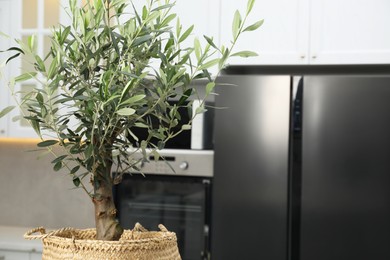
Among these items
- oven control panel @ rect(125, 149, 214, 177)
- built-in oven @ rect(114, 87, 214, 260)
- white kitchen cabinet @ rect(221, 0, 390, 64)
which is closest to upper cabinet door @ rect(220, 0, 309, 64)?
white kitchen cabinet @ rect(221, 0, 390, 64)

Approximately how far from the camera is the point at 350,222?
2.39m

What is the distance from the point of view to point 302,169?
2438 millimetres

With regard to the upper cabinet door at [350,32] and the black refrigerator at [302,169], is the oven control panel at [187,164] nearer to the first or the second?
the black refrigerator at [302,169]

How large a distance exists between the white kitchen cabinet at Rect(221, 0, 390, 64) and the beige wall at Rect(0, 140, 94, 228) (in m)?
1.39

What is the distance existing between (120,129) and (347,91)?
1.86 metres

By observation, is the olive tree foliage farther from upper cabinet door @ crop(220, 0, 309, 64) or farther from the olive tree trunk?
upper cabinet door @ crop(220, 0, 309, 64)

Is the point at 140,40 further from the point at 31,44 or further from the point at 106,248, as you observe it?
the point at 106,248

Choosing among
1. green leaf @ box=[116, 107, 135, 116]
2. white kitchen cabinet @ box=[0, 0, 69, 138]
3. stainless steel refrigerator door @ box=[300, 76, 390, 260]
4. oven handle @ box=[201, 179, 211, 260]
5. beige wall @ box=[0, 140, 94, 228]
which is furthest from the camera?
beige wall @ box=[0, 140, 94, 228]

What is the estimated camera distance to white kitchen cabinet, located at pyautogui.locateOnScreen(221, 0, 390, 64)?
8.59ft

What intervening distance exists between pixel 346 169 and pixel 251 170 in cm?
43

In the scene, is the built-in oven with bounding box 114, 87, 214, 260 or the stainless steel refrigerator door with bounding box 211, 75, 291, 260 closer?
the stainless steel refrigerator door with bounding box 211, 75, 291, 260

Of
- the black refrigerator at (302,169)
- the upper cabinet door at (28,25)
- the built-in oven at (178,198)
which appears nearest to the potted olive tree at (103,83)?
the black refrigerator at (302,169)

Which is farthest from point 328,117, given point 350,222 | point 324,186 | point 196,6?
point 196,6

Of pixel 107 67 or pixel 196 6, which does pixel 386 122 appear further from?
pixel 107 67
